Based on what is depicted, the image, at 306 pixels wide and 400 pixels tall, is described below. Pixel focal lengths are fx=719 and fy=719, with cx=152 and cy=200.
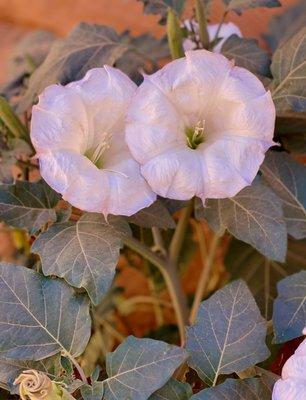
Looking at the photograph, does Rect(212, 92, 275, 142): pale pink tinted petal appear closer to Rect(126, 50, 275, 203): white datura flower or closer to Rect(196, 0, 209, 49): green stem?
Rect(126, 50, 275, 203): white datura flower

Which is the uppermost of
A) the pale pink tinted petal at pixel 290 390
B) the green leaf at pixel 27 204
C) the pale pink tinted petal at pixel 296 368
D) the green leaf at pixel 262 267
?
the green leaf at pixel 27 204

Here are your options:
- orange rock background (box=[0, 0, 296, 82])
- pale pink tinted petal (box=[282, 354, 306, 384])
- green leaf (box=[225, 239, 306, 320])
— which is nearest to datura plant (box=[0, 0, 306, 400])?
pale pink tinted petal (box=[282, 354, 306, 384])

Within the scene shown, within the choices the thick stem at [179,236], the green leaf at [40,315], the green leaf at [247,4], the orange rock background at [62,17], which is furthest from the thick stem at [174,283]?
the orange rock background at [62,17]

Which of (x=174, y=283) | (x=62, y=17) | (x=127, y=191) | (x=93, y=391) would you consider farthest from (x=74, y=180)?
(x=62, y=17)

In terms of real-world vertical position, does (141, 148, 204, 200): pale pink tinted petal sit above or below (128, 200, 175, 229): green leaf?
above

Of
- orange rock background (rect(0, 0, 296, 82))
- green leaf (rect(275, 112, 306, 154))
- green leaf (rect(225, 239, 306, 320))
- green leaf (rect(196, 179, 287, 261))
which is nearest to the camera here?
green leaf (rect(196, 179, 287, 261))

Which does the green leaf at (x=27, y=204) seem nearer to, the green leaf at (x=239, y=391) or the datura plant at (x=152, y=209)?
the datura plant at (x=152, y=209)
